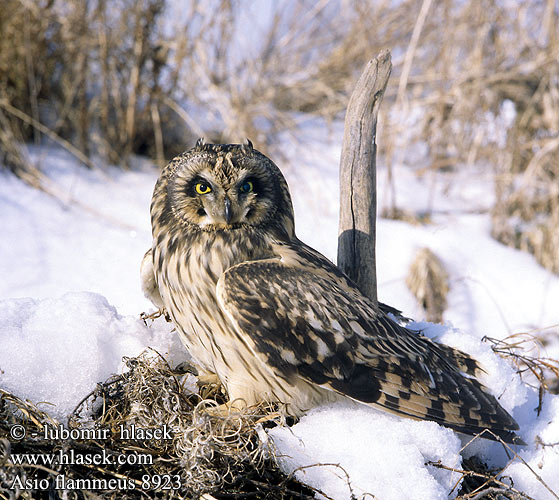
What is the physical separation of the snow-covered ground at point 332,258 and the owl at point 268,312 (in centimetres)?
14

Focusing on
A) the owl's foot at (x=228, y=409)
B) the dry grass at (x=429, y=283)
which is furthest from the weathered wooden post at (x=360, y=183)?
the dry grass at (x=429, y=283)

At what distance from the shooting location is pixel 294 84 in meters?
5.44

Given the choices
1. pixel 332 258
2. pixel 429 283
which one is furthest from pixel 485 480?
pixel 332 258

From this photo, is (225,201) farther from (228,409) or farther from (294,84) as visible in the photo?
(294,84)

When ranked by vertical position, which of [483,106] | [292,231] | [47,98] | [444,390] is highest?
[483,106]

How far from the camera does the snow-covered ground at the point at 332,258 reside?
6.12 ft

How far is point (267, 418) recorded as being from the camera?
1895 mm

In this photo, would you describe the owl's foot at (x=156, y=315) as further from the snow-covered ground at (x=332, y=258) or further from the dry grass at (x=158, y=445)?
the dry grass at (x=158, y=445)

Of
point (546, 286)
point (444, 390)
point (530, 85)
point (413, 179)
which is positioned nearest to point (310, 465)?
point (444, 390)

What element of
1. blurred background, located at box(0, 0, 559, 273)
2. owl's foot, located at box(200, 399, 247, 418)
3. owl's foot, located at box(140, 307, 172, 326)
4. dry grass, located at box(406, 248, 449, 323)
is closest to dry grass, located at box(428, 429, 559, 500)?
owl's foot, located at box(200, 399, 247, 418)

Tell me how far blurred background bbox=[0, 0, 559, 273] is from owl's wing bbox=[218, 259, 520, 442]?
267 centimetres

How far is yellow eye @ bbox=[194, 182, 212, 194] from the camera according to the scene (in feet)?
6.39

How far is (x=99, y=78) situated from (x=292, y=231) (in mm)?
2981

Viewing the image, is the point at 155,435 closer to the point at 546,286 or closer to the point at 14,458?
the point at 14,458
